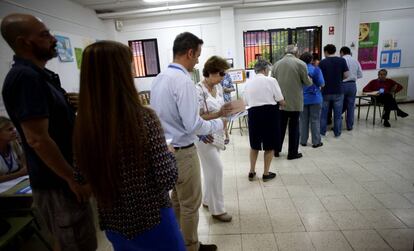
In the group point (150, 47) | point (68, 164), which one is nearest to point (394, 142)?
point (68, 164)

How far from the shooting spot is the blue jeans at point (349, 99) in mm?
4949

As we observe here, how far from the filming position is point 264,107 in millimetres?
2934

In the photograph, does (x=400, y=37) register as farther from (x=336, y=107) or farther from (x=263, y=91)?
(x=263, y=91)

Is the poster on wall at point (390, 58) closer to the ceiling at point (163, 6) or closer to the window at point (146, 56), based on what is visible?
the ceiling at point (163, 6)

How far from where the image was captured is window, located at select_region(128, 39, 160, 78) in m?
7.62

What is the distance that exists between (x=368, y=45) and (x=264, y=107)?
5.86m

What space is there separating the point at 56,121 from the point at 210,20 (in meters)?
6.83

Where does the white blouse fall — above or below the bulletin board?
below

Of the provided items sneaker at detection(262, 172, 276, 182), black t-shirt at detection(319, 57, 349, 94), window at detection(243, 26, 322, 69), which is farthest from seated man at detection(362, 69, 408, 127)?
sneaker at detection(262, 172, 276, 182)

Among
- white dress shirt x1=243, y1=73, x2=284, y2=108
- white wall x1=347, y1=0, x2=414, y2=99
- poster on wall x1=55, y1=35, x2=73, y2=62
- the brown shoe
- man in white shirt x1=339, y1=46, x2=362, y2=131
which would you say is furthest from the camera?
white wall x1=347, y1=0, x2=414, y2=99

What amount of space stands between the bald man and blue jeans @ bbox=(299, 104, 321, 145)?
12.4ft

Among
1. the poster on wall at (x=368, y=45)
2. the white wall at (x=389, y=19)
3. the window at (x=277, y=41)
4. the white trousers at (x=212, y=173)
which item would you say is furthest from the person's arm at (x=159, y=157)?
the poster on wall at (x=368, y=45)

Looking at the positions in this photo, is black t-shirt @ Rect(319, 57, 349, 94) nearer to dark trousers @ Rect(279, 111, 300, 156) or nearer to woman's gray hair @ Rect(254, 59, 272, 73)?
dark trousers @ Rect(279, 111, 300, 156)

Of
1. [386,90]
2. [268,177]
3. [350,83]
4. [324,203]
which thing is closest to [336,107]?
[350,83]
